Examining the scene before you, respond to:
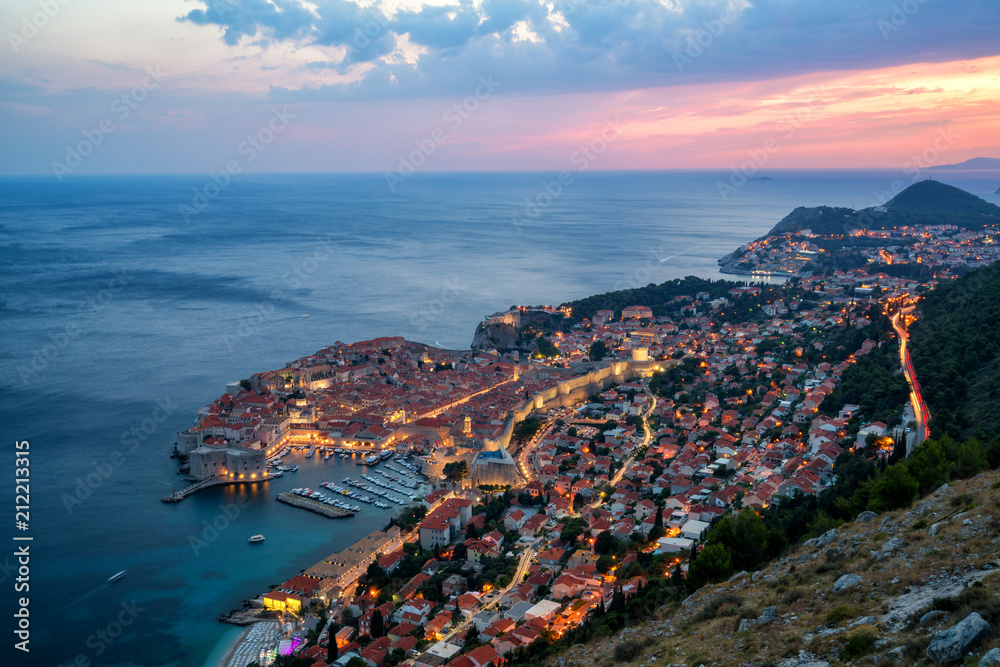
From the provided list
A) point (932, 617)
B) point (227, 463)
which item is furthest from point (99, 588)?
point (932, 617)

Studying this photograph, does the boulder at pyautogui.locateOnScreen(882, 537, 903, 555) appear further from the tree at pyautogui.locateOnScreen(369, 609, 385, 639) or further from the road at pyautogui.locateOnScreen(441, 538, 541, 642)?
the tree at pyautogui.locateOnScreen(369, 609, 385, 639)

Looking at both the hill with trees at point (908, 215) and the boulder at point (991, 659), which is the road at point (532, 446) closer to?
the boulder at point (991, 659)

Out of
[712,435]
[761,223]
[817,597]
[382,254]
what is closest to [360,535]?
[712,435]

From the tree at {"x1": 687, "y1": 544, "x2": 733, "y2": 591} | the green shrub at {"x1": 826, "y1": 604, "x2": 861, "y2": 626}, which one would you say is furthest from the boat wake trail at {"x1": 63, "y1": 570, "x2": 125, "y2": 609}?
the green shrub at {"x1": 826, "y1": 604, "x2": 861, "y2": 626}

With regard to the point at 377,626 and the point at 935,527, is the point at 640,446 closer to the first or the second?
the point at 377,626

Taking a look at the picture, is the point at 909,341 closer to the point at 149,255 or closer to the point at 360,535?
the point at 360,535

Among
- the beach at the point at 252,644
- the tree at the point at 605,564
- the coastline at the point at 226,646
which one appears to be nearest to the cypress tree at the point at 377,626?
the beach at the point at 252,644
